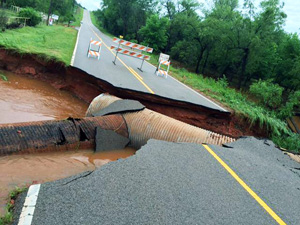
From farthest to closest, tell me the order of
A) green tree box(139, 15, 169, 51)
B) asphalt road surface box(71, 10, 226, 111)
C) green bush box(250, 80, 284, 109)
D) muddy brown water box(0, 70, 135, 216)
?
green tree box(139, 15, 169, 51)
green bush box(250, 80, 284, 109)
asphalt road surface box(71, 10, 226, 111)
muddy brown water box(0, 70, 135, 216)

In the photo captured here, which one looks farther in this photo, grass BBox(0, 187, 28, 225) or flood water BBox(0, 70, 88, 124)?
flood water BBox(0, 70, 88, 124)

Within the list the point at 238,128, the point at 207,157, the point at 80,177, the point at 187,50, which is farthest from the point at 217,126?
the point at 187,50

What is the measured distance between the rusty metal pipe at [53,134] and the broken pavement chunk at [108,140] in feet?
0.41

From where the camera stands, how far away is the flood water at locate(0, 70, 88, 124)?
25.1ft

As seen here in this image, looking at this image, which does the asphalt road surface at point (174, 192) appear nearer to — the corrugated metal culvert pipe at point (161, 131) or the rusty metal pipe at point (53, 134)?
the corrugated metal culvert pipe at point (161, 131)

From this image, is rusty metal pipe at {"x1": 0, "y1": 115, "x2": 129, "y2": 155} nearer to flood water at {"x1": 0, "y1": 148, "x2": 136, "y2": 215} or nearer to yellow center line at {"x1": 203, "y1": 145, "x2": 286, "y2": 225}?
flood water at {"x1": 0, "y1": 148, "x2": 136, "y2": 215}

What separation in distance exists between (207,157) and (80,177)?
9.27ft

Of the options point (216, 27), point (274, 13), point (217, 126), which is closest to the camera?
point (217, 126)

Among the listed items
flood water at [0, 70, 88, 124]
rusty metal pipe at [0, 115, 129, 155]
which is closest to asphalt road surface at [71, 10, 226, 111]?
flood water at [0, 70, 88, 124]

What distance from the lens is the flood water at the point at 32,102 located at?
25.1 ft

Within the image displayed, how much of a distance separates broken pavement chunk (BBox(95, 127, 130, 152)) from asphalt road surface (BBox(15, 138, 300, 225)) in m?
1.21

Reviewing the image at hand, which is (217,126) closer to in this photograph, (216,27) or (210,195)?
(210,195)

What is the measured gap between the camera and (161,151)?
538 centimetres

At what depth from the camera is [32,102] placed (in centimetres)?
876
